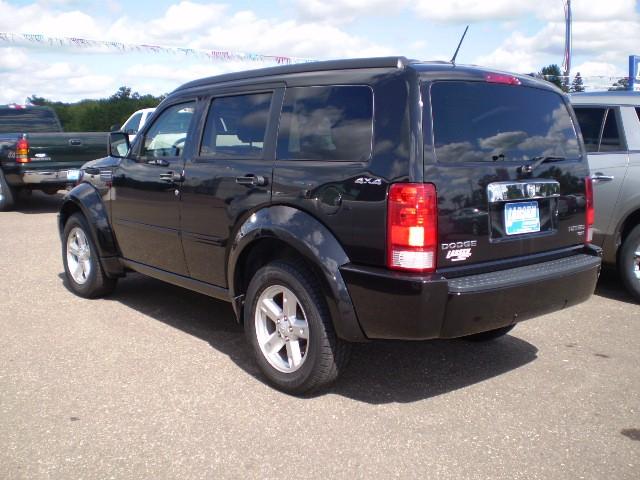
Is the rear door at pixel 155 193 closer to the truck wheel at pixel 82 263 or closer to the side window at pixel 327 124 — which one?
the truck wheel at pixel 82 263

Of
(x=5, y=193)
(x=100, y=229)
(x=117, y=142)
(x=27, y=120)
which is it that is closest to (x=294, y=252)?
(x=100, y=229)

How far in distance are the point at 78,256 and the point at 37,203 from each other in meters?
8.97

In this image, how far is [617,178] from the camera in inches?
240

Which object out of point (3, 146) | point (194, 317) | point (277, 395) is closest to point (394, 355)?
point (277, 395)

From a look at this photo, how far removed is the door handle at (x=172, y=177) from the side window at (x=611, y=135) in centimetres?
389

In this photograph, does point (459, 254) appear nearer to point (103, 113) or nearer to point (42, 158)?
point (42, 158)

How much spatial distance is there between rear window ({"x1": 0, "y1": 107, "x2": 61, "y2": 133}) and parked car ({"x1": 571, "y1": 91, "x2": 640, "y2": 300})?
11766 millimetres

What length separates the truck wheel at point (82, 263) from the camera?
19.6 feet

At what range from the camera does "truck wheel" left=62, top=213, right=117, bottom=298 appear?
5.97 metres

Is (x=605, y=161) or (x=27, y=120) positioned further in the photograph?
(x=27, y=120)

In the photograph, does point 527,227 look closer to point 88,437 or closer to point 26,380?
point 88,437

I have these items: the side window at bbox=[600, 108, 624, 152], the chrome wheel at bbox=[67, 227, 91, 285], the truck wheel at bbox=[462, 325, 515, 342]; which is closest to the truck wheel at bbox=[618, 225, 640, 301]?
the side window at bbox=[600, 108, 624, 152]

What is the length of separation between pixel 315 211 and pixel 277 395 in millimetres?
1121

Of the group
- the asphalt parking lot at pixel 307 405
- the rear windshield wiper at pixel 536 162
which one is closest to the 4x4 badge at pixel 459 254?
the rear windshield wiper at pixel 536 162
